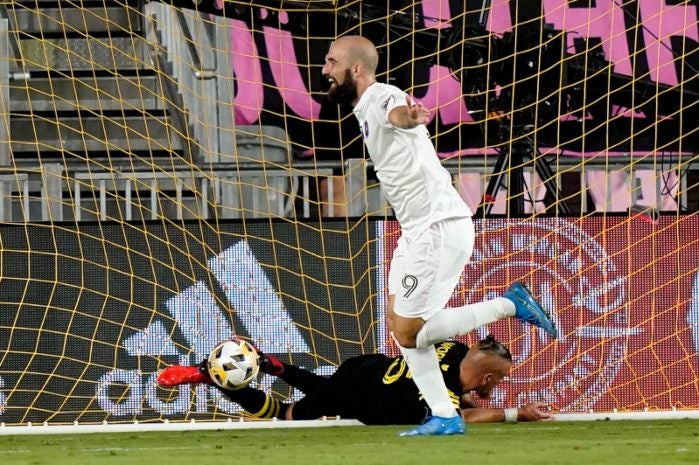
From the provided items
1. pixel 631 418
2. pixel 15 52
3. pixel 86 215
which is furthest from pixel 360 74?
pixel 15 52

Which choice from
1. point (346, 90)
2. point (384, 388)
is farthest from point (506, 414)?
point (346, 90)

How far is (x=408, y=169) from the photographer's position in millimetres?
6812

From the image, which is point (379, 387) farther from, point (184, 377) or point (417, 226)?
point (417, 226)

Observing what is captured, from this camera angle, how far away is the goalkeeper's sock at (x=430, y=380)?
6.86m

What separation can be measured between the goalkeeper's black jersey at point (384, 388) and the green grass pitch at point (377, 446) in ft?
0.78

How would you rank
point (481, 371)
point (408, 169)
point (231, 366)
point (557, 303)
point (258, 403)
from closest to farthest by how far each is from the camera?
point (408, 169) → point (231, 366) → point (481, 371) → point (258, 403) → point (557, 303)

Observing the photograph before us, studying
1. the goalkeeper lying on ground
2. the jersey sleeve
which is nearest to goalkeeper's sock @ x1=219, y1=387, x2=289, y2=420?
the goalkeeper lying on ground

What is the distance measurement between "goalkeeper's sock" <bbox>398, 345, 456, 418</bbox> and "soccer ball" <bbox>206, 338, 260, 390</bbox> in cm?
136

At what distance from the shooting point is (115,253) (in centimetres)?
905

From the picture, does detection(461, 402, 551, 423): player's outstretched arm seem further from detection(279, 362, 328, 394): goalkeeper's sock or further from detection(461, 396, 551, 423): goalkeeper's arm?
detection(279, 362, 328, 394): goalkeeper's sock

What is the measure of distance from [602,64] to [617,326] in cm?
235

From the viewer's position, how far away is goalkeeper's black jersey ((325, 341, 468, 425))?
8.15 m

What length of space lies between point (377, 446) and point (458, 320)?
0.90 m

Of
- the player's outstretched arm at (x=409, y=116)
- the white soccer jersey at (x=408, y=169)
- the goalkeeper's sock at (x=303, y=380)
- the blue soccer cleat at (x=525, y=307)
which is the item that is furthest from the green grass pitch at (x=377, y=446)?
the player's outstretched arm at (x=409, y=116)
